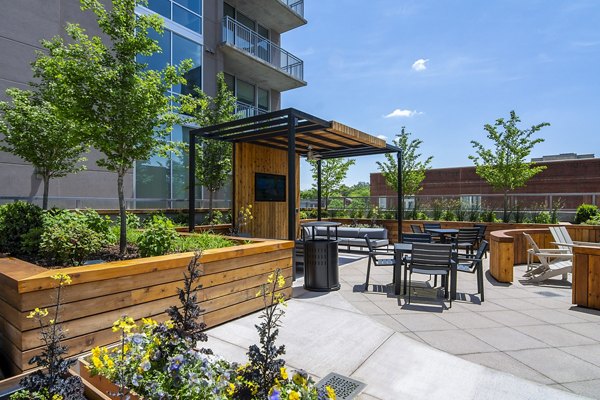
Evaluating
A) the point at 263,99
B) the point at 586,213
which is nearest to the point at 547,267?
the point at 586,213

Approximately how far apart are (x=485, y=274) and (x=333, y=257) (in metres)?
4.34

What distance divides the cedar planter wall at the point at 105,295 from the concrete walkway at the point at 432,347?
488mm

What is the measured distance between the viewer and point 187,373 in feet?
5.21

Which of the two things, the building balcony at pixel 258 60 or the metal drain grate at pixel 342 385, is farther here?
the building balcony at pixel 258 60

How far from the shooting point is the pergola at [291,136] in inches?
237

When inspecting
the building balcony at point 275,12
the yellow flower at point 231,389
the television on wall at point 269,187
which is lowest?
the yellow flower at point 231,389

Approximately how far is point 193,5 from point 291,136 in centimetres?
1050

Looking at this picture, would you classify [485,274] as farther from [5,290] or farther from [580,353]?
[5,290]

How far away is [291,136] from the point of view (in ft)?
19.8

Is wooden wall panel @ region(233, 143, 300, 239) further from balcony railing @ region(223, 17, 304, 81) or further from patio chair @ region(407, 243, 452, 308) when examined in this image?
balcony railing @ region(223, 17, 304, 81)

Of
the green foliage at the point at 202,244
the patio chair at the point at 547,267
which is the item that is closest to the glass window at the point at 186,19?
the green foliage at the point at 202,244

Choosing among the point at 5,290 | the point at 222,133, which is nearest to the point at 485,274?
the point at 222,133

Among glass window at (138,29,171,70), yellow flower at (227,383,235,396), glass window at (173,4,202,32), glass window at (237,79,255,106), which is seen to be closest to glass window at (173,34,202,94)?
glass window at (138,29,171,70)

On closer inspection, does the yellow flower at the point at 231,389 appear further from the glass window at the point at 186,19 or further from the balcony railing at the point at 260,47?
the balcony railing at the point at 260,47
